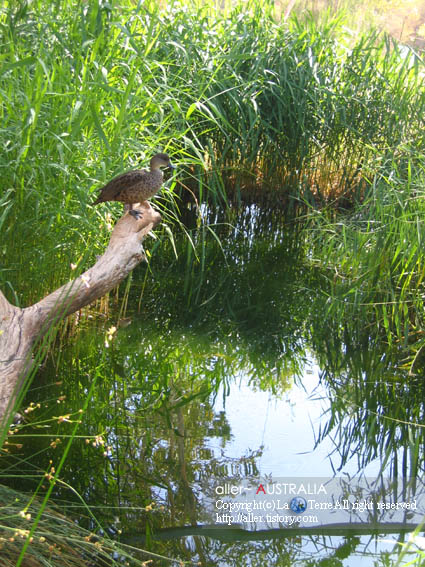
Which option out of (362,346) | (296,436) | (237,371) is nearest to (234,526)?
(296,436)

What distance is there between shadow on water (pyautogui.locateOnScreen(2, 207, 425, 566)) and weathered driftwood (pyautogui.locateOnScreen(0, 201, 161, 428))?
0.40 ft

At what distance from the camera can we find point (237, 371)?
3.11 metres

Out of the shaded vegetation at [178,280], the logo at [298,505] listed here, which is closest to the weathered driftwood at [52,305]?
the shaded vegetation at [178,280]

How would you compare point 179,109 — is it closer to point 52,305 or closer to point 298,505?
point 52,305

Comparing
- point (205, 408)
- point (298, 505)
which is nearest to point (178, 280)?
point (205, 408)

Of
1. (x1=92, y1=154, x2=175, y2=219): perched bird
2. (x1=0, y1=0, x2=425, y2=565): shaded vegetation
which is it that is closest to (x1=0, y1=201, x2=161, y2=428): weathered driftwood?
(x1=92, y1=154, x2=175, y2=219): perched bird

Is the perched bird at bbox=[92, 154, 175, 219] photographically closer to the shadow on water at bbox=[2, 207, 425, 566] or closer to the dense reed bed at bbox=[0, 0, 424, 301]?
the dense reed bed at bbox=[0, 0, 424, 301]

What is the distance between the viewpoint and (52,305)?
1.90 meters

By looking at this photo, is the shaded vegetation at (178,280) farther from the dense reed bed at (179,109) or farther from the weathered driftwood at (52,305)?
the weathered driftwood at (52,305)

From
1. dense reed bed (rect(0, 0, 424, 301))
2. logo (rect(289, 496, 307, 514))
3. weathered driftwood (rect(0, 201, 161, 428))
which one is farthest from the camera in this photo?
dense reed bed (rect(0, 0, 424, 301))

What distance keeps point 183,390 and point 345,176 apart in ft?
9.89

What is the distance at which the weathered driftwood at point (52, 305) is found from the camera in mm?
1729

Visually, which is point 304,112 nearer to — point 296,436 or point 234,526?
point 296,436

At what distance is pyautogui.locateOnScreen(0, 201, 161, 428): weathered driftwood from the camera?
Answer: 1729mm
